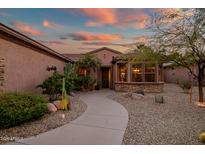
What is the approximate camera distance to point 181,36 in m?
7.91

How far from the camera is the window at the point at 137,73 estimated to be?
47.1 feet

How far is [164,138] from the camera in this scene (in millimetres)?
4391

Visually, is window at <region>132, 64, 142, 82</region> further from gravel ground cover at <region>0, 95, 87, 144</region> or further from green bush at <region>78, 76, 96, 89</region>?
gravel ground cover at <region>0, 95, 87, 144</region>

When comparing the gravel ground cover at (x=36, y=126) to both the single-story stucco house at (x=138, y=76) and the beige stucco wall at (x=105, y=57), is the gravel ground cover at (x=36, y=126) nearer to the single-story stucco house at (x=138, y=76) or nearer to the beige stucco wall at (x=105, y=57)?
the single-story stucco house at (x=138, y=76)

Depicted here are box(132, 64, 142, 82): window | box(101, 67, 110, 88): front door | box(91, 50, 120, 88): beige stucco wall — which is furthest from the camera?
box(101, 67, 110, 88): front door

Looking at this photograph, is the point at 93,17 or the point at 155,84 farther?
the point at 155,84

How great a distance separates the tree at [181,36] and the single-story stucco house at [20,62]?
239 inches

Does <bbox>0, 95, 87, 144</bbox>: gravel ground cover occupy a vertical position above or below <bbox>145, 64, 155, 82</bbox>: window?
below

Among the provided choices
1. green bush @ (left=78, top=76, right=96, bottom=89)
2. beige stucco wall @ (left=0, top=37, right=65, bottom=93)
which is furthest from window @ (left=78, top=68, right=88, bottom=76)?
beige stucco wall @ (left=0, top=37, right=65, bottom=93)

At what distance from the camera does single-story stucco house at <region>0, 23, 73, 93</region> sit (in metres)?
6.69

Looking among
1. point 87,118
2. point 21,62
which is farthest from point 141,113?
point 21,62

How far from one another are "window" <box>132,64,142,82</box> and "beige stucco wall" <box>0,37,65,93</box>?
6.79 meters
